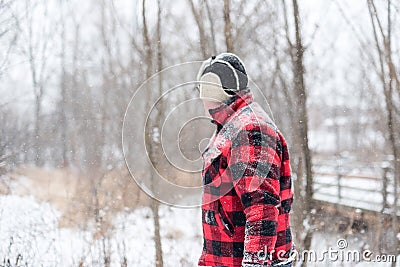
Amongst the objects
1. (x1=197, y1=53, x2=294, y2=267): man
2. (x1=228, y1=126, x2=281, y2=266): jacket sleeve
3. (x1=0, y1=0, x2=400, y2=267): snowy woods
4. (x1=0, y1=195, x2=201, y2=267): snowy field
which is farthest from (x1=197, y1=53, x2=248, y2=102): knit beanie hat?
(x1=0, y1=195, x2=201, y2=267): snowy field

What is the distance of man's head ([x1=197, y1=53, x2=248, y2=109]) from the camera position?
1.11m

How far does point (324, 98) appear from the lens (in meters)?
3.02

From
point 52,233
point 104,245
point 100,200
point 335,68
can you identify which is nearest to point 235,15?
point 335,68

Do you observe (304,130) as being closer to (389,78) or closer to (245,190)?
(389,78)

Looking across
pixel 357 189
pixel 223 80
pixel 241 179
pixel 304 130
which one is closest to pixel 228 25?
pixel 304 130

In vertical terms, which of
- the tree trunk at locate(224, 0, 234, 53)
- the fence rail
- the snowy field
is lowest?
the snowy field

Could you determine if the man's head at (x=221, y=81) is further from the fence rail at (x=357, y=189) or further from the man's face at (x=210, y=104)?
the fence rail at (x=357, y=189)

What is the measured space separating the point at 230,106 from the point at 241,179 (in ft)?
0.72

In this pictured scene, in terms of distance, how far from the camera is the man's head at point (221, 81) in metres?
1.11

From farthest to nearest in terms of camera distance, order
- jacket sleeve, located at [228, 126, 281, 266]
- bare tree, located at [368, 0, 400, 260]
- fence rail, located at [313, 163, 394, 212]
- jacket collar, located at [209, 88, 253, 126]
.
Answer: fence rail, located at [313, 163, 394, 212]
bare tree, located at [368, 0, 400, 260]
jacket collar, located at [209, 88, 253, 126]
jacket sleeve, located at [228, 126, 281, 266]

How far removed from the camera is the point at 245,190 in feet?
3.22

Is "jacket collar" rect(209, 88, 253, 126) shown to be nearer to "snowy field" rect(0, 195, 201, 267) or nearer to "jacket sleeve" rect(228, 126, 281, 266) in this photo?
"jacket sleeve" rect(228, 126, 281, 266)

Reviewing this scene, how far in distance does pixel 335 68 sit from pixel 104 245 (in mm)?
2251

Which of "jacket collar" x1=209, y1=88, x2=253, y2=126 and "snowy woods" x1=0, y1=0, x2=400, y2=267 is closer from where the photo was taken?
"jacket collar" x1=209, y1=88, x2=253, y2=126
